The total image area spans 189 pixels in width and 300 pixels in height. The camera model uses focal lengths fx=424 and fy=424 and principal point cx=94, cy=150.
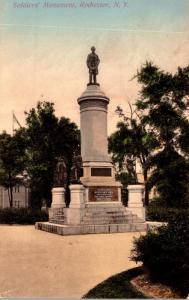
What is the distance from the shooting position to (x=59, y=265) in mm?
8562

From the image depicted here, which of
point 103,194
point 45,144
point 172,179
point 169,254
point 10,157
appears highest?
point 45,144

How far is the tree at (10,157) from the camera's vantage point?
29203 mm

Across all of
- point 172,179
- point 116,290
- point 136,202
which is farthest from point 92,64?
point 116,290

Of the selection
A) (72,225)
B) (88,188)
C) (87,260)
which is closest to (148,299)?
(87,260)

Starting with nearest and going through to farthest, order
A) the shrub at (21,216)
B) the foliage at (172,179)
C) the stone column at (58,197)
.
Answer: the stone column at (58,197)
the shrub at (21,216)
the foliage at (172,179)

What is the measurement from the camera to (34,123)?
30484 mm

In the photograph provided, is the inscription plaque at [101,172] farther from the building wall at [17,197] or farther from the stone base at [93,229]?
the building wall at [17,197]

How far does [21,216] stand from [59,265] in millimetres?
15733

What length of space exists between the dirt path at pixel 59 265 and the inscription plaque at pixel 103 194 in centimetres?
422

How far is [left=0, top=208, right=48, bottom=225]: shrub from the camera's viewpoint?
77.5 ft

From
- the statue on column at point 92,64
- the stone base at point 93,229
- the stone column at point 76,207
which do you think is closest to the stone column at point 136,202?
the stone base at point 93,229

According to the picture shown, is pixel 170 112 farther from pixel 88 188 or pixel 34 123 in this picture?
pixel 88 188

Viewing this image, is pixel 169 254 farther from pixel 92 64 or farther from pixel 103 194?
pixel 92 64

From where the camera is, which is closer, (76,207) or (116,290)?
(116,290)
